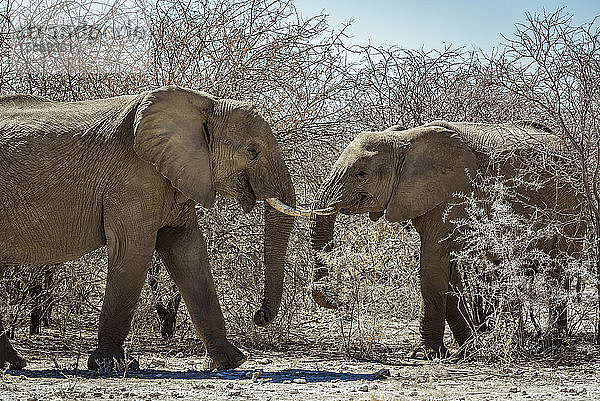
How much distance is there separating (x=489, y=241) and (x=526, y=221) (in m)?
0.76

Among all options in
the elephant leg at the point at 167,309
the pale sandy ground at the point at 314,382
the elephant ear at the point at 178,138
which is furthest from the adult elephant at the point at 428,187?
the elephant leg at the point at 167,309

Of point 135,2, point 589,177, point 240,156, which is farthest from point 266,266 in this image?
point 135,2

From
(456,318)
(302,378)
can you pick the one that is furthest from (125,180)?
(456,318)

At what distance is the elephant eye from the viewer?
807 centimetres

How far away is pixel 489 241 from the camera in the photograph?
27.6 ft

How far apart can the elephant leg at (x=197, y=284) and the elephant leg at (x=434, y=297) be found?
1.89 meters

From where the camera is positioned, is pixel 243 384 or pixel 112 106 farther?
pixel 112 106

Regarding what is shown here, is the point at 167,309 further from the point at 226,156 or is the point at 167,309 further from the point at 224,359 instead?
the point at 226,156

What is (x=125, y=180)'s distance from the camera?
7.88m

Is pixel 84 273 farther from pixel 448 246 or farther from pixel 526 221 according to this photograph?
pixel 526 221

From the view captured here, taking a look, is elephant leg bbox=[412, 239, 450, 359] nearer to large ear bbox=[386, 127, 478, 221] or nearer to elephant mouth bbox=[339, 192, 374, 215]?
large ear bbox=[386, 127, 478, 221]

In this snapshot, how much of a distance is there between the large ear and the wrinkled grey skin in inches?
56.1

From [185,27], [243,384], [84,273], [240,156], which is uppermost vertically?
[185,27]

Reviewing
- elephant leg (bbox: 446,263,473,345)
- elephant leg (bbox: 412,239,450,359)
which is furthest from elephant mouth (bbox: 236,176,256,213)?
elephant leg (bbox: 446,263,473,345)
